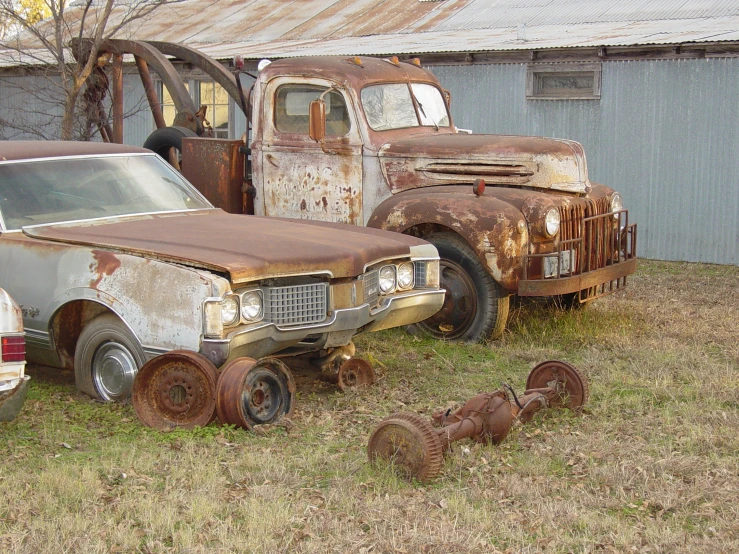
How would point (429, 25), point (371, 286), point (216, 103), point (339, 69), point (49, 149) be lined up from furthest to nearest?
point (216, 103)
point (429, 25)
point (339, 69)
point (49, 149)
point (371, 286)

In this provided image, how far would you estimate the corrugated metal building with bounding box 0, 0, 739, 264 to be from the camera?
40.6 ft

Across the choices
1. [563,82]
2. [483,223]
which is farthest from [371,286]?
[563,82]

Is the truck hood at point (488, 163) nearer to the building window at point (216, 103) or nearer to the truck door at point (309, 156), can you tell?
the truck door at point (309, 156)

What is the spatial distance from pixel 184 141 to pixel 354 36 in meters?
7.78

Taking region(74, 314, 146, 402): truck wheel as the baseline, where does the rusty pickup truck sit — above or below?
above

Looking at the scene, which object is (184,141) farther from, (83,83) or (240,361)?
(240,361)

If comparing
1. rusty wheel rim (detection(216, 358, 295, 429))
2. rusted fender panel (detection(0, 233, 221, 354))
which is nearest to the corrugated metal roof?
rusty wheel rim (detection(216, 358, 295, 429))

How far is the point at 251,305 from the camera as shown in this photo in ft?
19.0

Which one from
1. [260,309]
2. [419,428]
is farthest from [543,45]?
[419,428]

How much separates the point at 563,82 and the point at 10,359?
9764mm

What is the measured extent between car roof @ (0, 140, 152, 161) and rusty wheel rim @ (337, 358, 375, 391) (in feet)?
7.46

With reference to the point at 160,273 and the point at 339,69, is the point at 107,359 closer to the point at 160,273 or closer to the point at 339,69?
the point at 160,273

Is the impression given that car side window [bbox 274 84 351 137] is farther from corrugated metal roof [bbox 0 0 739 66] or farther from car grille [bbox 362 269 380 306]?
corrugated metal roof [bbox 0 0 739 66]

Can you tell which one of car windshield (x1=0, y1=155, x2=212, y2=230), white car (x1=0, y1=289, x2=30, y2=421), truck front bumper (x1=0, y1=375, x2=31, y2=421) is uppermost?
car windshield (x1=0, y1=155, x2=212, y2=230)
